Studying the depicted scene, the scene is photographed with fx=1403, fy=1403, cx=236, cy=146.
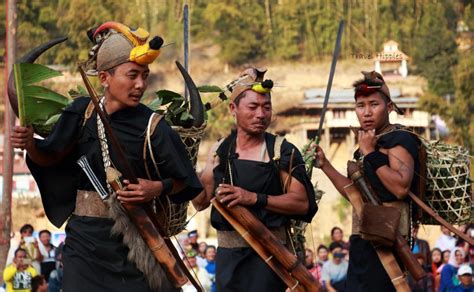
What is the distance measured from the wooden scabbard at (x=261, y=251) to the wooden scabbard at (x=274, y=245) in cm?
3

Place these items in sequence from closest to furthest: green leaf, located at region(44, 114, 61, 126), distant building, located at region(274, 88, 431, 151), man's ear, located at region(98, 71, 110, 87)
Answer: man's ear, located at region(98, 71, 110, 87) < green leaf, located at region(44, 114, 61, 126) < distant building, located at region(274, 88, 431, 151)

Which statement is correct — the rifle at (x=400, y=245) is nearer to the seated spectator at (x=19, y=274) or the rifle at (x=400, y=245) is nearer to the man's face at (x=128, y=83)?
the man's face at (x=128, y=83)

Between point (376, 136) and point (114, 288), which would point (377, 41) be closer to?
point (376, 136)

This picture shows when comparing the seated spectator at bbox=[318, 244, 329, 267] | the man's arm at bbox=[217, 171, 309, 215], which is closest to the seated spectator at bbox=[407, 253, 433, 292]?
the seated spectator at bbox=[318, 244, 329, 267]

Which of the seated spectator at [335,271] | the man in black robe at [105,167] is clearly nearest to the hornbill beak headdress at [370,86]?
the man in black robe at [105,167]

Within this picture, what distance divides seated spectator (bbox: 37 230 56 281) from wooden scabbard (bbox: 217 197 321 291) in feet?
30.5

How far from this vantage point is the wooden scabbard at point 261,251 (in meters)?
9.94

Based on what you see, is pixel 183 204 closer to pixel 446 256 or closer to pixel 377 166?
pixel 377 166

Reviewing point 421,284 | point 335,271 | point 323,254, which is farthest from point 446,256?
point 323,254

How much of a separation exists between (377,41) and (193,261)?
15949 mm

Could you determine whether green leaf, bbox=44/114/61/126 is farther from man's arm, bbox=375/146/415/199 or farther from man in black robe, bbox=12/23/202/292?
man's arm, bbox=375/146/415/199

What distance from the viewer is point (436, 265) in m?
20.4

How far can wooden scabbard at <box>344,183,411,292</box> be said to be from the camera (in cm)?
1034

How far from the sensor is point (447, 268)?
1884 cm
